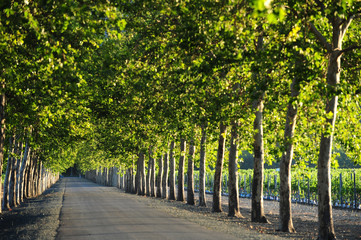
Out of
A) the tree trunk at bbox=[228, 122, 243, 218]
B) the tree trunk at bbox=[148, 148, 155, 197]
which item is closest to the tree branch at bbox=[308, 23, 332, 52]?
the tree trunk at bbox=[228, 122, 243, 218]

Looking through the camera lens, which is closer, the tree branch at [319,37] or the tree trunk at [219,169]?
the tree branch at [319,37]

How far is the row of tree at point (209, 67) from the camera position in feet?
39.7

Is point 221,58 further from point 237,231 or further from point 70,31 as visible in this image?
point 237,231

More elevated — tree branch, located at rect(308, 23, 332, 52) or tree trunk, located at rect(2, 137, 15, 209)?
tree branch, located at rect(308, 23, 332, 52)

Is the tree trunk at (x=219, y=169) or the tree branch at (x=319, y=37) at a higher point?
the tree branch at (x=319, y=37)

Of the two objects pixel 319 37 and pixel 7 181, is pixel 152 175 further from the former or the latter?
pixel 319 37

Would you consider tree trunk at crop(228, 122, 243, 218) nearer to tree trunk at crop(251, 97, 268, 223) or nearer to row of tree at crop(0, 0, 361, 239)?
row of tree at crop(0, 0, 361, 239)

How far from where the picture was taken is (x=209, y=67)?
14.5 meters

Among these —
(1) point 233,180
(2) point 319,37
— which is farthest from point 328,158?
(1) point 233,180

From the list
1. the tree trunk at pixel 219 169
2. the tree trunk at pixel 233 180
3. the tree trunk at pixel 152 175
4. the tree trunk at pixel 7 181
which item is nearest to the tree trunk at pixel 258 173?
the tree trunk at pixel 233 180

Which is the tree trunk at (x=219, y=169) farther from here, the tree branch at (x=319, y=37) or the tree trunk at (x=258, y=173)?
the tree branch at (x=319, y=37)

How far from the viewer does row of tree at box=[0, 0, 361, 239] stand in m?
12.1

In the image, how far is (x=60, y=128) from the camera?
94.3 feet

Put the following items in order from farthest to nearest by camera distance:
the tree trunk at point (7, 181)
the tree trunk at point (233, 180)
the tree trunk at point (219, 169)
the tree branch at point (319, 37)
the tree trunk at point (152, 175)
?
the tree trunk at point (152, 175)
the tree trunk at point (7, 181)
the tree trunk at point (219, 169)
the tree trunk at point (233, 180)
the tree branch at point (319, 37)
